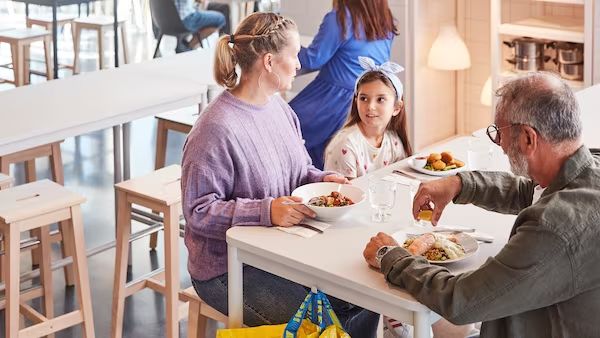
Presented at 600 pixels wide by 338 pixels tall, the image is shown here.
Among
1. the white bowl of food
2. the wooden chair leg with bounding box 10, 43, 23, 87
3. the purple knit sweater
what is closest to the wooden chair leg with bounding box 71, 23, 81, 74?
the wooden chair leg with bounding box 10, 43, 23, 87

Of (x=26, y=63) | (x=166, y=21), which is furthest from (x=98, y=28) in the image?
(x=166, y=21)

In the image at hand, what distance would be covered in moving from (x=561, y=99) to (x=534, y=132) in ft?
0.30

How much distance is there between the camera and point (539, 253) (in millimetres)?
2182

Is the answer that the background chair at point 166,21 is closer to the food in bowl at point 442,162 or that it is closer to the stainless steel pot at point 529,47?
the stainless steel pot at point 529,47

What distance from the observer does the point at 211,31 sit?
278 inches

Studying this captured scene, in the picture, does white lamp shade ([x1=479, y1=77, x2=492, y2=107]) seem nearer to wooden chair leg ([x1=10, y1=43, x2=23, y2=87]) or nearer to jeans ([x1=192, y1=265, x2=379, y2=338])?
wooden chair leg ([x1=10, y1=43, x2=23, y2=87])

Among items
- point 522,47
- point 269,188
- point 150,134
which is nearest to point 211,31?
point 150,134

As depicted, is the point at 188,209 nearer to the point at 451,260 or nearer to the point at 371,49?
the point at 451,260

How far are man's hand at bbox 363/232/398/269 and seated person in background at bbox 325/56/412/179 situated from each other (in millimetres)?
1103

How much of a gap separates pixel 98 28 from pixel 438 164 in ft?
10.9

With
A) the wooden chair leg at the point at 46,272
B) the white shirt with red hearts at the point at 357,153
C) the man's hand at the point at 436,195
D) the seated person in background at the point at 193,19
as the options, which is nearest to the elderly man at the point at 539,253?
the man's hand at the point at 436,195

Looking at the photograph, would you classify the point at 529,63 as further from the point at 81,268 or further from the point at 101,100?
the point at 81,268

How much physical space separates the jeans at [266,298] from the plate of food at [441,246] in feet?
1.50

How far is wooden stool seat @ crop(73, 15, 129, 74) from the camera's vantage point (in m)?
6.01
